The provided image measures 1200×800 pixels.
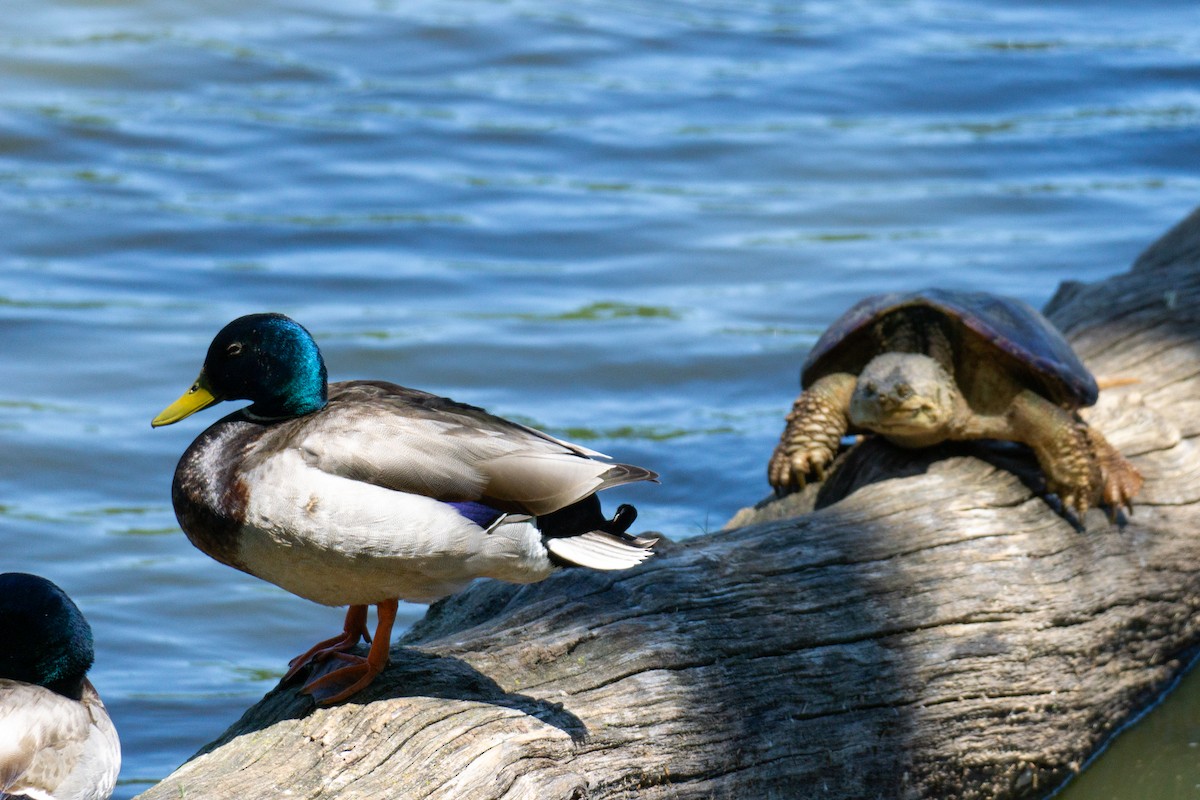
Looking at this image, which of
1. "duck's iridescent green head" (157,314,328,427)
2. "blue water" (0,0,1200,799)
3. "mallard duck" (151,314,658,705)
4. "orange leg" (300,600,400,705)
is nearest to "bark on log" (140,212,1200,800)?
"orange leg" (300,600,400,705)

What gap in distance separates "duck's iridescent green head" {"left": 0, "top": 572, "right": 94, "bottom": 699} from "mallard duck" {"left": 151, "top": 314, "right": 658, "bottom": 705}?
0.47 meters

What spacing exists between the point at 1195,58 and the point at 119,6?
10.3m

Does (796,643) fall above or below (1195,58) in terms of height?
below

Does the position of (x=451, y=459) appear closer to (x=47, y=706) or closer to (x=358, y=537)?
(x=358, y=537)

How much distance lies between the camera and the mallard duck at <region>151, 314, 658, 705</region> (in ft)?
10.5

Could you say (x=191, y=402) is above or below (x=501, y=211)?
above

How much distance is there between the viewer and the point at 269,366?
343 centimetres

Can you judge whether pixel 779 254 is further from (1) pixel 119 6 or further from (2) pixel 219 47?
(1) pixel 119 6

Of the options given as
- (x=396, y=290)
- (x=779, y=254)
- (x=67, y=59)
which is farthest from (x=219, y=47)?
(x=779, y=254)

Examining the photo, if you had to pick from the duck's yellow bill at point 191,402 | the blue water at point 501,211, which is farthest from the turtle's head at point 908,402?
the duck's yellow bill at point 191,402

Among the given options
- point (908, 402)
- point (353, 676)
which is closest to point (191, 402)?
point (353, 676)

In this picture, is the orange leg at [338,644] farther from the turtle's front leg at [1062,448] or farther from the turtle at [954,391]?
the turtle's front leg at [1062,448]

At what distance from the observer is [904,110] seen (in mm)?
12461

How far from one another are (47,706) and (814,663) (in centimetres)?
192
